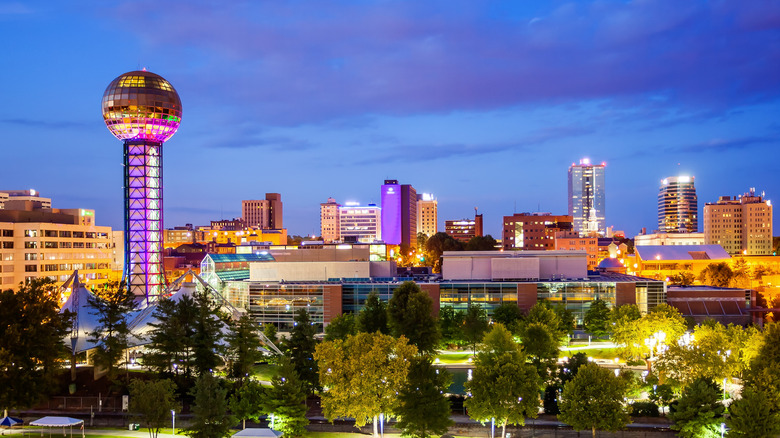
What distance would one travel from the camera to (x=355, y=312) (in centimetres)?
9981

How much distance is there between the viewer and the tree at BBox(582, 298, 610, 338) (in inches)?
3593

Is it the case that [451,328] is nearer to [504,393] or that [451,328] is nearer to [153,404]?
[504,393]

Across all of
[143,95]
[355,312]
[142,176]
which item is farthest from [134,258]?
[355,312]

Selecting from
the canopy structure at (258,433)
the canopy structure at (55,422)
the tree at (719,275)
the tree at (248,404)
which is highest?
the tree at (719,275)

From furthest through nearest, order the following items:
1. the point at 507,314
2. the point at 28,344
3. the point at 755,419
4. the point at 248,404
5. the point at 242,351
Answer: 1. the point at 507,314
2. the point at 242,351
3. the point at 28,344
4. the point at 248,404
5. the point at 755,419

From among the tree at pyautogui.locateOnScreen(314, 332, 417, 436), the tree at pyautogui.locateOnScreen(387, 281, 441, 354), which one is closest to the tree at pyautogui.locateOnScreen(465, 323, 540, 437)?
the tree at pyautogui.locateOnScreen(314, 332, 417, 436)

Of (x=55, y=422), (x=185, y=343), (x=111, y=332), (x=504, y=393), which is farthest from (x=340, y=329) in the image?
(x=55, y=422)

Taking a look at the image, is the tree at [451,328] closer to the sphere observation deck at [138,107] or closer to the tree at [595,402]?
the tree at [595,402]

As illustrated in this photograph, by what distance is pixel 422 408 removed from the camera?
47.9 meters

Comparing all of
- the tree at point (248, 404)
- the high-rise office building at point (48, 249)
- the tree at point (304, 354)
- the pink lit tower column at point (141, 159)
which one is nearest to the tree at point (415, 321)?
the tree at point (304, 354)

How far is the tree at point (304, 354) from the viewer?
A: 60594 millimetres

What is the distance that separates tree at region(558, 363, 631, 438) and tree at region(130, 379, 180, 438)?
28.8 metres

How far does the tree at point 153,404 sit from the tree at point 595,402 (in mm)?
28778

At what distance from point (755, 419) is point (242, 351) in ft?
140
